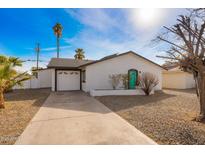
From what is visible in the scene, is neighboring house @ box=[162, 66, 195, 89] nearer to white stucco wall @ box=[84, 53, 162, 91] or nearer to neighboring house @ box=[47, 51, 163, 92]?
neighboring house @ box=[47, 51, 163, 92]

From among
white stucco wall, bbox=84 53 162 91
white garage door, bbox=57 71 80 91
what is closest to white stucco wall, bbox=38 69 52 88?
white garage door, bbox=57 71 80 91

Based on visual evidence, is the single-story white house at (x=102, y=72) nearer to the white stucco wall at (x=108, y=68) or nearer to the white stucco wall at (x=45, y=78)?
the white stucco wall at (x=108, y=68)

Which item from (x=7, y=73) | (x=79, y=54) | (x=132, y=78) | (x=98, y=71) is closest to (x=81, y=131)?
(x=7, y=73)

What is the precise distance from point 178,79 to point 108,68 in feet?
37.5

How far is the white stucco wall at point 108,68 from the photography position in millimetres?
13992

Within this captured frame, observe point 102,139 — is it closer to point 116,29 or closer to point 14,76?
point 14,76

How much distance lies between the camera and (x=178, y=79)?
781 inches

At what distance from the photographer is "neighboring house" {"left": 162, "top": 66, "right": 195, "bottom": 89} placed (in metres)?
19.2

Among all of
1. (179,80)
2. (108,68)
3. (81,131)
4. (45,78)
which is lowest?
(81,131)

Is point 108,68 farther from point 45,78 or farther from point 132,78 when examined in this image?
point 45,78
